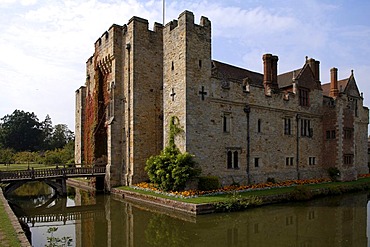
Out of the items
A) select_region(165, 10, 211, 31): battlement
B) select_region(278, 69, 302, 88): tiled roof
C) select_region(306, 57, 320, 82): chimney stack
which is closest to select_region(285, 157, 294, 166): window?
select_region(278, 69, 302, 88): tiled roof

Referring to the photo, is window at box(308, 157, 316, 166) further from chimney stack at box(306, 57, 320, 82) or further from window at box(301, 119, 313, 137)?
chimney stack at box(306, 57, 320, 82)

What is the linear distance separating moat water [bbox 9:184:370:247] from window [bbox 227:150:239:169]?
16.4 feet

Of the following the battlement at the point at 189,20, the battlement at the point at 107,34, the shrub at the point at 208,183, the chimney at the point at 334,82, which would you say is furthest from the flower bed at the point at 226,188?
the battlement at the point at 107,34

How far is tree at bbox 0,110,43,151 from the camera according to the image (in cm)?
7800

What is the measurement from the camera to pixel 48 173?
2411cm

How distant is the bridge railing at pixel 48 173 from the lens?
22.5 metres

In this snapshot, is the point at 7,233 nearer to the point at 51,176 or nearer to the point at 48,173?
the point at 51,176

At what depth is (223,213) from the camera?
16.5 meters

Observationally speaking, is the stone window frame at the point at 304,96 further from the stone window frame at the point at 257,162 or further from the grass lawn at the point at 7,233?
the grass lawn at the point at 7,233

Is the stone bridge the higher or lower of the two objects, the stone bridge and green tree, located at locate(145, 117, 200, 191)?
the lower

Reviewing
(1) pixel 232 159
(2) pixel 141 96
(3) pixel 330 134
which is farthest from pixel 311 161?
(2) pixel 141 96

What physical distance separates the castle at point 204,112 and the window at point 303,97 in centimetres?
9

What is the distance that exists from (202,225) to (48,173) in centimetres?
1507

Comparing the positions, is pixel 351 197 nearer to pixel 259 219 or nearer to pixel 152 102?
pixel 259 219
